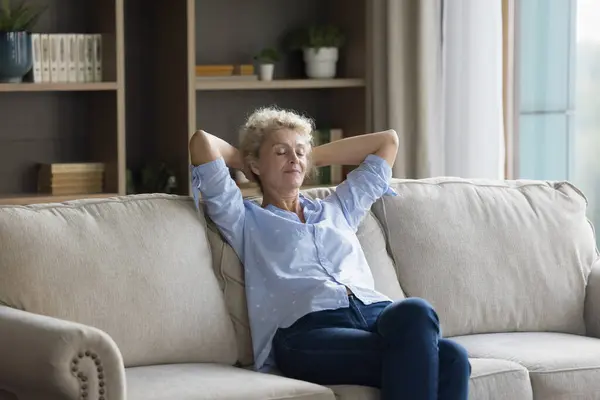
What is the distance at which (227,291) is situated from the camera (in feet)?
10.7

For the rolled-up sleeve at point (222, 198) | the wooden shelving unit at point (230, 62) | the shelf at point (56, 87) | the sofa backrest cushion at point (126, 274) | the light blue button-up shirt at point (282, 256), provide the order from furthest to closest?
the wooden shelving unit at point (230, 62) → the shelf at point (56, 87) → the rolled-up sleeve at point (222, 198) → the light blue button-up shirt at point (282, 256) → the sofa backrest cushion at point (126, 274)

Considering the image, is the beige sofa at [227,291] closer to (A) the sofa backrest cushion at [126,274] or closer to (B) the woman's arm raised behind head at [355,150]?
(A) the sofa backrest cushion at [126,274]

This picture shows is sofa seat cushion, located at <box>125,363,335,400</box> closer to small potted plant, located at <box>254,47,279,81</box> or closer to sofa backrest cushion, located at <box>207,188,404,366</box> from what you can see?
sofa backrest cushion, located at <box>207,188,404,366</box>

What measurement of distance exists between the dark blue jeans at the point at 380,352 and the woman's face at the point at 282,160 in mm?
407

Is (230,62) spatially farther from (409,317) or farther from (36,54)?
(409,317)

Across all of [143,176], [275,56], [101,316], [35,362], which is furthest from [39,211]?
[275,56]

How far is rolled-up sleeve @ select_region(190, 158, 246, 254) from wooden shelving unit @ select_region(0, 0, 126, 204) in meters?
1.42

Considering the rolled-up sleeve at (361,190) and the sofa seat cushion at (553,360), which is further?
the rolled-up sleeve at (361,190)

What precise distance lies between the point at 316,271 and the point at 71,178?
176 centimetres

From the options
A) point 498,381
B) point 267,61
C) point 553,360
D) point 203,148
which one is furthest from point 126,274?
point 267,61

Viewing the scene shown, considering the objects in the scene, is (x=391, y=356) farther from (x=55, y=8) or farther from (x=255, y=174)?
(x=55, y=8)

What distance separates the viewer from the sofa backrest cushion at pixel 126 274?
297 cm

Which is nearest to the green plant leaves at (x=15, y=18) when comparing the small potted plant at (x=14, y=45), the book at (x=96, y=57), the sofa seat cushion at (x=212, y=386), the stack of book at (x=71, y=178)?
the small potted plant at (x=14, y=45)

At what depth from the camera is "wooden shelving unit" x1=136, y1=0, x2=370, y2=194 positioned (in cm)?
482
